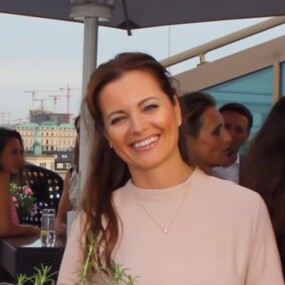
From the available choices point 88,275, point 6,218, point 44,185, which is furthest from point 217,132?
point 44,185

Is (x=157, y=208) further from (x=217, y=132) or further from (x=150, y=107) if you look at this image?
(x=217, y=132)

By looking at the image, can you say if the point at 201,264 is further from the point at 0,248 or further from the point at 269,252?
the point at 0,248

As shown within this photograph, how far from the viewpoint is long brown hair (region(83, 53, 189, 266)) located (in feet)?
6.26

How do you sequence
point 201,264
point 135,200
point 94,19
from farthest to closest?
point 94,19 → point 135,200 → point 201,264

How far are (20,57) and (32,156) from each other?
81.2 inches

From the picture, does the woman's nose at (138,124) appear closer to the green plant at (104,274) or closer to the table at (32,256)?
the green plant at (104,274)

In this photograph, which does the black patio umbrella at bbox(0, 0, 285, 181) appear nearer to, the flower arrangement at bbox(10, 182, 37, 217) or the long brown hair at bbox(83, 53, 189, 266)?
the flower arrangement at bbox(10, 182, 37, 217)

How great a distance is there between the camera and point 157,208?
1.95 m

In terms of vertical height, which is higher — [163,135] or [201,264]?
[163,135]

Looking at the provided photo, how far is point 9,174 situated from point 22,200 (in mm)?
924

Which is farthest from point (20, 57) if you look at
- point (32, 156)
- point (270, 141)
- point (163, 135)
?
point (163, 135)

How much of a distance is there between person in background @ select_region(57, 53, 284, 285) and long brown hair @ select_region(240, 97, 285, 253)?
45 centimetres

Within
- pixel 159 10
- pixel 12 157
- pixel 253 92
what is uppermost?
pixel 159 10

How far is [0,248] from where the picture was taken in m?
4.74
